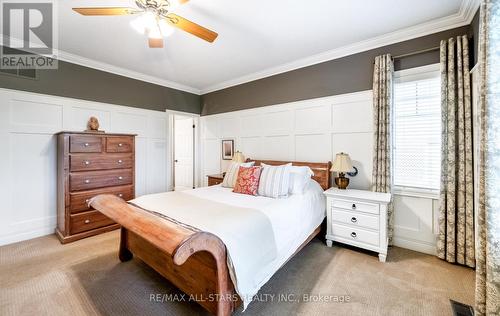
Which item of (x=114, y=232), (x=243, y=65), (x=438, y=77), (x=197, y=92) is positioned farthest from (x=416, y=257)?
(x=197, y=92)

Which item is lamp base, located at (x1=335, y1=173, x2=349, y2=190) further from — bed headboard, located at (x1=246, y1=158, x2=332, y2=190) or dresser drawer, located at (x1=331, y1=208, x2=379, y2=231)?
dresser drawer, located at (x1=331, y1=208, x2=379, y2=231)

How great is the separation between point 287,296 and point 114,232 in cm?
276

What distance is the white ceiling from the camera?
218cm

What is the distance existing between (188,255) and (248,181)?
1647mm

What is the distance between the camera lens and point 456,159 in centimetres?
228

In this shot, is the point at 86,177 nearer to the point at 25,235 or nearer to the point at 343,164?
the point at 25,235

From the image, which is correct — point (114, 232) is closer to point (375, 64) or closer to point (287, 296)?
point (287, 296)

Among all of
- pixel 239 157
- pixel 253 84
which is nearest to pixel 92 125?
pixel 239 157

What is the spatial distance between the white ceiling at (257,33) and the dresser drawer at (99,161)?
61.0 inches

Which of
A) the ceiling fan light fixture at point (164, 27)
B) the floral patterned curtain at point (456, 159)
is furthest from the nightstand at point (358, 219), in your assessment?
the ceiling fan light fixture at point (164, 27)

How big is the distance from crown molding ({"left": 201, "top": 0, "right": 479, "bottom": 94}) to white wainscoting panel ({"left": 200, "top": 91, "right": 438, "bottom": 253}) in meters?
0.62

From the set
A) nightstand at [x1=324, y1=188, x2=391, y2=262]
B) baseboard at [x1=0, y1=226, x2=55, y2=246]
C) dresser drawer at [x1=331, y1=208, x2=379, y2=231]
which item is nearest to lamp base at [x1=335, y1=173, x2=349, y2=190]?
nightstand at [x1=324, y1=188, x2=391, y2=262]

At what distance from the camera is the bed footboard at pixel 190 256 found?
1.22 m

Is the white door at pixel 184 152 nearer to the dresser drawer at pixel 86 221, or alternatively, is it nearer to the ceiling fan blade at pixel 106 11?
the dresser drawer at pixel 86 221
